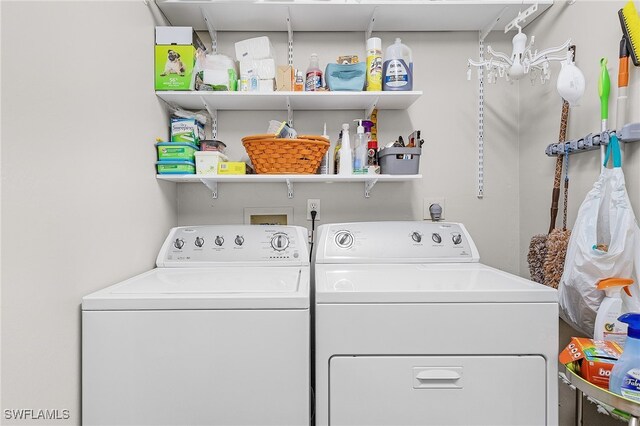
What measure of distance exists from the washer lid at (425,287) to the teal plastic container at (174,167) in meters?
0.78

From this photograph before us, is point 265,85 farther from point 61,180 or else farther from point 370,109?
point 61,180

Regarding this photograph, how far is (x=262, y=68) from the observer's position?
182 cm

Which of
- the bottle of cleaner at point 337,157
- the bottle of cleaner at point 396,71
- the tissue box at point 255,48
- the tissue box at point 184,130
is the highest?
the tissue box at point 255,48

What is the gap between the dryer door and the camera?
113 centimetres

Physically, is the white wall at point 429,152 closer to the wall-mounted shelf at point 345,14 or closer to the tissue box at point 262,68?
the wall-mounted shelf at point 345,14

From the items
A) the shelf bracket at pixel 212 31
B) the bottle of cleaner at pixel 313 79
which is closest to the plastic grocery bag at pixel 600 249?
the bottle of cleaner at pixel 313 79

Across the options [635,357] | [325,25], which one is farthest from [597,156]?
[325,25]

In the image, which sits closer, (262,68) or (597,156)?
(597,156)

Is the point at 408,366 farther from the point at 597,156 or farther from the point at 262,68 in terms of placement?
the point at 262,68

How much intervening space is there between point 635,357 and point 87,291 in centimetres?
151

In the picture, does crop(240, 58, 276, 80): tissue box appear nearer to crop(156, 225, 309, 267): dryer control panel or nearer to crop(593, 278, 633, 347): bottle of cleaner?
crop(156, 225, 309, 267): dryer control panel

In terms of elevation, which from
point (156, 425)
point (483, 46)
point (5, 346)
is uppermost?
point (483, 46)

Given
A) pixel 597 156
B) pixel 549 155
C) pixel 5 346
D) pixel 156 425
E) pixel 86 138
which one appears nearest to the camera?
pixel 5 346

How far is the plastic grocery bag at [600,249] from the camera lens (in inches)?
47.6
